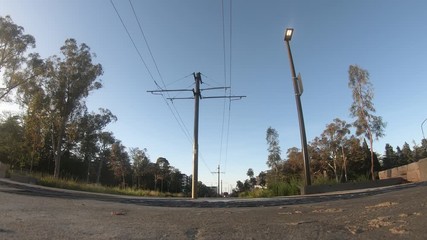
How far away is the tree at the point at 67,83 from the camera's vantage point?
29.9m

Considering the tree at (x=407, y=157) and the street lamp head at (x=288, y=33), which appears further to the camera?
the tree at (x=407, y=157)

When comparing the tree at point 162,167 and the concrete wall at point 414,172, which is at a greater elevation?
the tree at point 162,167

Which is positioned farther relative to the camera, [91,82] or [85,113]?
[85,113]

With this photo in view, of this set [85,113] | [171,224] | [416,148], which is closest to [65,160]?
[85,113]

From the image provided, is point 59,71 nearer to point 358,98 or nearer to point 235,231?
point 358,98

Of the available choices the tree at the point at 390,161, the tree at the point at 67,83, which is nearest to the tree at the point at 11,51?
the tree at the point at 67,83

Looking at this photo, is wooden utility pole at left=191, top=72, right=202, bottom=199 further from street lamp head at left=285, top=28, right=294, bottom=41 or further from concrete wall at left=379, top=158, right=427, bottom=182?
concrete wall at left=379, top=158, right=427, bottom=182

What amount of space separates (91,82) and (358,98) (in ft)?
83.3

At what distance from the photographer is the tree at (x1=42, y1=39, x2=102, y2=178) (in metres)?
29.9

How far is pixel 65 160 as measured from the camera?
58688 mm

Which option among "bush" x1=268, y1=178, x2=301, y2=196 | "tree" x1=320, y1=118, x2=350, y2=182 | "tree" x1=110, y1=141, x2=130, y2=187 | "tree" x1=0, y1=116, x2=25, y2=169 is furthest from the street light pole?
"tree" x1=110, y1=141, x2=130, y2=187

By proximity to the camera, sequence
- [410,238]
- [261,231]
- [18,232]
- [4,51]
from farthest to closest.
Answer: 1. [4,51]
2. [261,231]
3. [18,232]
4. [410,238]

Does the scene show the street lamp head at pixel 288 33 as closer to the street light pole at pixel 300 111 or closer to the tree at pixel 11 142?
the street light pole at pixel 300 111

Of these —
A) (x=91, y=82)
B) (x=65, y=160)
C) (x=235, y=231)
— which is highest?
(x=91, y=82)
